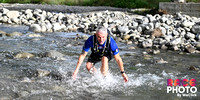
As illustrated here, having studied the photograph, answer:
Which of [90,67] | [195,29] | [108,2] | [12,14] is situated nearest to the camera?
[90,67]

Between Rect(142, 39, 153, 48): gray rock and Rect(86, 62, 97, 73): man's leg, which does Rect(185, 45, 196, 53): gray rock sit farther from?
Rect(86, 62, 97, 73): man's leg

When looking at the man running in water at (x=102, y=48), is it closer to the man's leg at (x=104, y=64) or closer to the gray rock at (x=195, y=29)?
the man's leg at (x=104, y=64)

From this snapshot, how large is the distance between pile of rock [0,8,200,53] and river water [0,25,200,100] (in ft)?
5.01

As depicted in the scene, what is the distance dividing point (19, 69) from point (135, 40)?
A: 7.60m

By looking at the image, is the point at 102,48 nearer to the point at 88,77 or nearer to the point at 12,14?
the point at 88,77

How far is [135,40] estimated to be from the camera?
1455 cm

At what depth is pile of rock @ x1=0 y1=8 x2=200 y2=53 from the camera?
13204mm

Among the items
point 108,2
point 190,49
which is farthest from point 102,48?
point 108,2

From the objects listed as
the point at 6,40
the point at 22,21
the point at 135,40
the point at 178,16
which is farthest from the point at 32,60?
the point at 178,16

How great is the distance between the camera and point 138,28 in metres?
16.5
